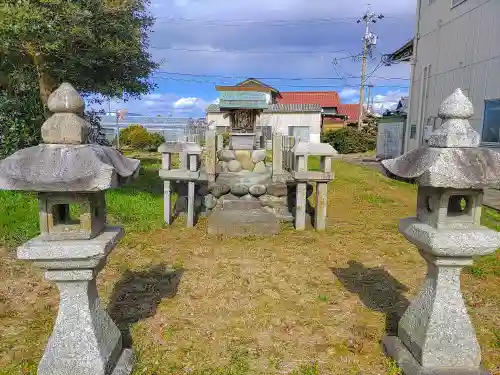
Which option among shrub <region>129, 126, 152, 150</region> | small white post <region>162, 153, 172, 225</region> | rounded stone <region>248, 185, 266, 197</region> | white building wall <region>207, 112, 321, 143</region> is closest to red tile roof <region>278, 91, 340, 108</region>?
white building wall <region>207, 112, 321, 143</region>

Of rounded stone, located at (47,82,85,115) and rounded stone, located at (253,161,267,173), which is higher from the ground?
rounded stone, located at (47,82,85,115)

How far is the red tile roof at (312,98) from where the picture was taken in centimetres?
3431

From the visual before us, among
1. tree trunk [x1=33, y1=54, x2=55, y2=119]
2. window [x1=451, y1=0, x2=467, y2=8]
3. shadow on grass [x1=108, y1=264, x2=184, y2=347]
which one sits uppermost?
window [x1=451, y1=0, x2=467, y2=8]

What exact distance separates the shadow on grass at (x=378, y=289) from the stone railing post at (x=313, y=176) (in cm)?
167

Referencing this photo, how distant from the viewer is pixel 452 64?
44.4 feet

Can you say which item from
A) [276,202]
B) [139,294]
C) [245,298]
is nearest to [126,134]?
[276,202]

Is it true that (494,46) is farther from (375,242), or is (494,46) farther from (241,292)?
(241,292)

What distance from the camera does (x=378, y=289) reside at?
15.7ft

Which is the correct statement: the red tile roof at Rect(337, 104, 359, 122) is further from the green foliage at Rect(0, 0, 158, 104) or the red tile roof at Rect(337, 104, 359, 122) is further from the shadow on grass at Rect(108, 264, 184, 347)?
the shadow on grass at Rect(108, 264, 184, 347)

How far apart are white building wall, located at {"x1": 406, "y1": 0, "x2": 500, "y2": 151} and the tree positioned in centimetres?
983

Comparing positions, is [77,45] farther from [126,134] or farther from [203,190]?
[126,134]

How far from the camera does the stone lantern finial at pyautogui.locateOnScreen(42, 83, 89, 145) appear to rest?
2.63 m

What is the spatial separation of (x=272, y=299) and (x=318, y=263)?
1414 mm

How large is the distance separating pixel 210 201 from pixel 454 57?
35.3ft
